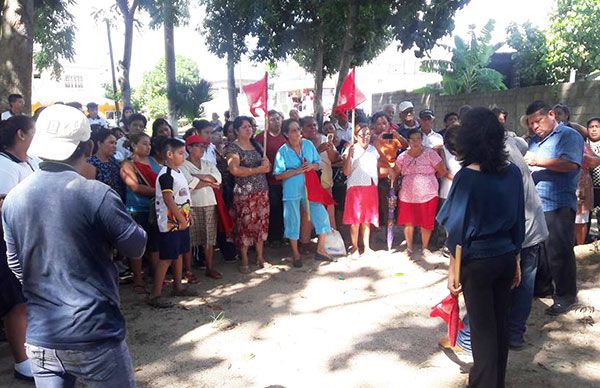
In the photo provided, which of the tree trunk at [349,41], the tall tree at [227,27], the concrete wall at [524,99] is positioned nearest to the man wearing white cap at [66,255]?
the tree trunk at [349,41]

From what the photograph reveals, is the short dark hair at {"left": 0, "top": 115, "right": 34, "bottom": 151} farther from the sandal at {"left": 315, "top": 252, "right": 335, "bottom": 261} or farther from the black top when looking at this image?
the sandal at {"left": 315, "top": 252, "right": 335, "bottom": 261}

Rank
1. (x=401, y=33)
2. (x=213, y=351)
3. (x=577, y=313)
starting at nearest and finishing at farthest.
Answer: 1. (x=213, y=351)
2. (x=577, y=313)
3. (x=401, y=33)

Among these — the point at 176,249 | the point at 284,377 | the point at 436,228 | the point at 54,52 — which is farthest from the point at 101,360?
the point at 54,52

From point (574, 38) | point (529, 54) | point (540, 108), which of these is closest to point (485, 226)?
point (540, 108)

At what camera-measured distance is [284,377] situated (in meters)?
3.44

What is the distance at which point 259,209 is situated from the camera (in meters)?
5.76

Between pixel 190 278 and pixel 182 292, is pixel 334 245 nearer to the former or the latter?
pixel 190 278

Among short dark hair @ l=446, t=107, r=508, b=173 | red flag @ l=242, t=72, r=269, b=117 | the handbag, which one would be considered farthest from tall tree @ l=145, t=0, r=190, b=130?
short dark hair @ l=446, t=107, r=508, b=173

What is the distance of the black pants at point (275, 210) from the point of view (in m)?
6.43

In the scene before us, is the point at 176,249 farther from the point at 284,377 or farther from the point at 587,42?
the point at 587,42

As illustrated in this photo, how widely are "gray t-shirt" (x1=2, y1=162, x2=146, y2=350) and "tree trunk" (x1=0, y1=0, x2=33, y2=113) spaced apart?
17.9ft

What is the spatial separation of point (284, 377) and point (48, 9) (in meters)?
10.6

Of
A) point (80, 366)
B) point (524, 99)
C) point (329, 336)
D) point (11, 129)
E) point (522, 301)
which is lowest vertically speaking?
point (329, 336)

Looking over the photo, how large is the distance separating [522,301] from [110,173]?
4.09 metres
